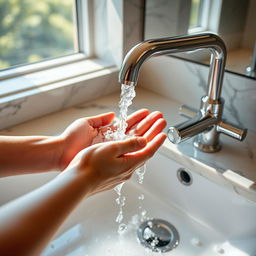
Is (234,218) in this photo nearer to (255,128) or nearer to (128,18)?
(255,128)

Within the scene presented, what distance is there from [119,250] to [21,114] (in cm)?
42

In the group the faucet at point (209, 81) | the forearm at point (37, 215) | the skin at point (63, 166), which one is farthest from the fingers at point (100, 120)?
the forearm at point (37, 215)

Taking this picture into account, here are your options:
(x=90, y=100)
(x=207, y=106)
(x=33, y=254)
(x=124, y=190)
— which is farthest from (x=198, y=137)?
(x=33, y=254)

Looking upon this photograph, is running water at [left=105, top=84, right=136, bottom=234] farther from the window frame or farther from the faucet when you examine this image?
the window frame

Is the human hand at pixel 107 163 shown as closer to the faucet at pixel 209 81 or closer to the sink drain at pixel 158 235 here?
the faucet at pixel 209 81

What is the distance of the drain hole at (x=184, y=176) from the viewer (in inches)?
30.3

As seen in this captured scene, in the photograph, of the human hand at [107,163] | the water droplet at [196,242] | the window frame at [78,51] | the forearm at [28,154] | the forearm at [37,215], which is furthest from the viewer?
the window frame at [78,51]

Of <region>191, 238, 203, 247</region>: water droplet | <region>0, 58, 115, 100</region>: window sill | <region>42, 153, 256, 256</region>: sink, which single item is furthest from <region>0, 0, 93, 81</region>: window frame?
<region>191, 238, 203, 247</region>: water droplet

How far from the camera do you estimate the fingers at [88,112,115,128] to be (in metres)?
0.72

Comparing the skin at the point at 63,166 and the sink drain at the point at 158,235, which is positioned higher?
the skin at the point at 63,166

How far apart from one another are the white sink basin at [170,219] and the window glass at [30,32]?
18.4 inches

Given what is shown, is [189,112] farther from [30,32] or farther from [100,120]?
[30,32]

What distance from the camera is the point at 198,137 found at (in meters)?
0.79

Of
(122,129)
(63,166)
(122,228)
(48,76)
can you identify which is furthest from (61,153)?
→ (48,76)
